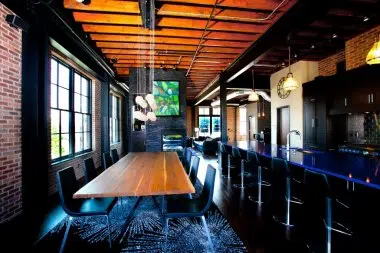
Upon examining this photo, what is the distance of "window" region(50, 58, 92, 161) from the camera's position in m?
4.41

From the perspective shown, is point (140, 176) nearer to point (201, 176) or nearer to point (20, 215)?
point (20, 215)

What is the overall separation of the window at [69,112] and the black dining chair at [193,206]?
10.5ft

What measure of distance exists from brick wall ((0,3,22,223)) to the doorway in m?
6.85

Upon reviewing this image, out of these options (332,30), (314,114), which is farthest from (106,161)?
(314,114)

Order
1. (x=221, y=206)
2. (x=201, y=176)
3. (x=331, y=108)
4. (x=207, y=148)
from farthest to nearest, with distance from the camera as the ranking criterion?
1. (x=207, y=148)
2. (x=201, y=176)
3. (x=331, y=108)
4. (x=221, y=206)

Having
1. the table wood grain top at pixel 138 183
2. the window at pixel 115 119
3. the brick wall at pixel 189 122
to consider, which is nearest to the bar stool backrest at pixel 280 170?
the table wood grain top at pixel 138 183

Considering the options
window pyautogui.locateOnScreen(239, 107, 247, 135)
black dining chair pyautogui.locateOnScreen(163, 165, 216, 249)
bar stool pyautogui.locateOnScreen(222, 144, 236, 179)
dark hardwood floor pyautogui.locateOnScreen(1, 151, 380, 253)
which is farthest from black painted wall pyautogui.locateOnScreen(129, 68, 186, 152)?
window pyautogui.locateOnScreen(239, 107, 247, 135)

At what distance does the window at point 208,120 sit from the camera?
16.4 m

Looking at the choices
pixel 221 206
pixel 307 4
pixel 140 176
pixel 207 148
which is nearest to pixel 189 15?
pixel 307 4

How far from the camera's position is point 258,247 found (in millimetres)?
2375

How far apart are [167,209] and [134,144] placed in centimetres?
436

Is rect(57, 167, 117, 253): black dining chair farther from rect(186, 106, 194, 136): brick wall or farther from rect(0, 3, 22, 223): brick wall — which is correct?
rect(186, 106, 194, 136): brick wall

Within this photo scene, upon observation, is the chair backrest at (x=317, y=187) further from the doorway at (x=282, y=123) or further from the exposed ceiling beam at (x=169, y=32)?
the doorway at (x=282, y=123)

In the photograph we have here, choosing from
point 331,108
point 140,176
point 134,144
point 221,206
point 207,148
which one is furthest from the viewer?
point 207,148
